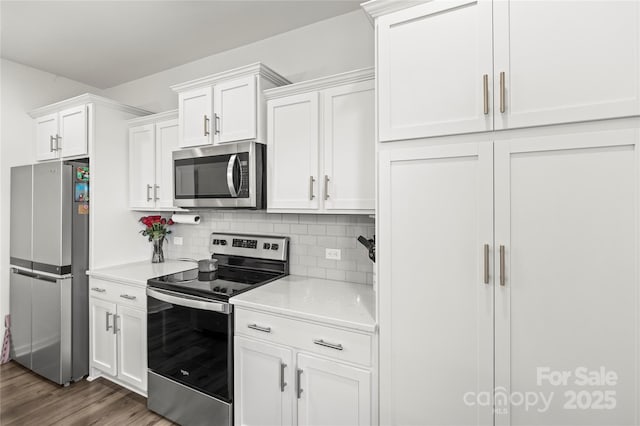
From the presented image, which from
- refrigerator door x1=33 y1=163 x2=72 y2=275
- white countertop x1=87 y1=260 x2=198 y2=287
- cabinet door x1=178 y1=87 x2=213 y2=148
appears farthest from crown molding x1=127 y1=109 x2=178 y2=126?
white countertop x1=87 y1=260 x2=198 y2=287

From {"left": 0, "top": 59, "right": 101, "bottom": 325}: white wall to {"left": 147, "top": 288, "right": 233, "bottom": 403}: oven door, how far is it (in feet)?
6.36

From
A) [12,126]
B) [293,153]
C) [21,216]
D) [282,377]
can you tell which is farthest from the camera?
[12,126]

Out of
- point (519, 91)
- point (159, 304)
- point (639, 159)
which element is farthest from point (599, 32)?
point (159, 304)

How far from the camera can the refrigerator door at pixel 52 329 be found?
2613 mm

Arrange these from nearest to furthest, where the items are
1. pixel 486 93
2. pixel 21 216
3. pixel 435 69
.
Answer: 1. pixel 486 93
2. pixel 435 69
3. pixel 21 216

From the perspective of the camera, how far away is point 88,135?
2.74 m

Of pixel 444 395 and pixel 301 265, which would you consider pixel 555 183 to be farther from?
pixel 301 265

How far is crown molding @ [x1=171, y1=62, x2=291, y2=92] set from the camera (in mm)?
2152

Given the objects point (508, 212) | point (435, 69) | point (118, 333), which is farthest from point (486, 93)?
point (118, 333)

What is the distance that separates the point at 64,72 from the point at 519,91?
4.07 metres

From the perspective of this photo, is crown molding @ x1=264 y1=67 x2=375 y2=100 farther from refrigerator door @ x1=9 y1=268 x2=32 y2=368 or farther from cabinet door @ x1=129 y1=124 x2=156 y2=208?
refrigerator door @ x1=9 y1=268 x2=32 y2=368

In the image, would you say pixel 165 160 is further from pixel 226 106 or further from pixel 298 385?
pixel 298 385

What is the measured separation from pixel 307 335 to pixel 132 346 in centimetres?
159

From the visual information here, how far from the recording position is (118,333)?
251cm
